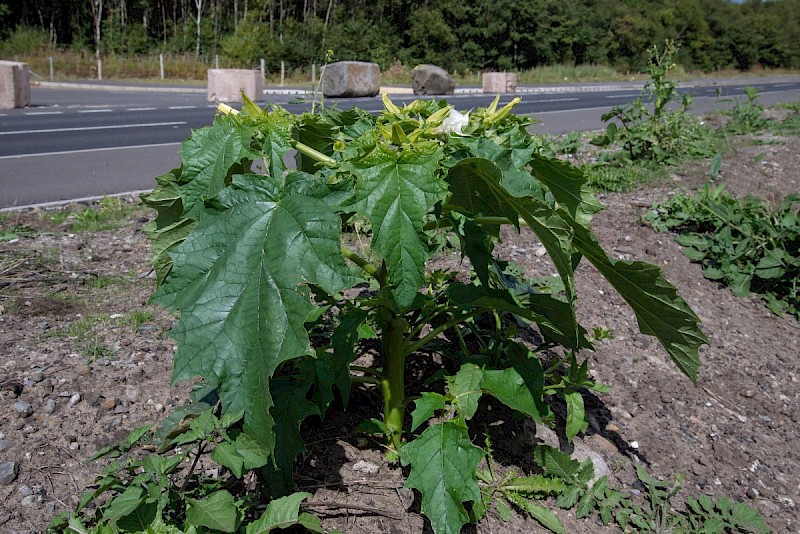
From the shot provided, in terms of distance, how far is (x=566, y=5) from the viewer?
45.1 meters

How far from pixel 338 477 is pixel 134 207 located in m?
Result: 3.48

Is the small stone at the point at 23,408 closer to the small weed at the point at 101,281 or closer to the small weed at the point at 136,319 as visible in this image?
the small weed at the point at 136,319

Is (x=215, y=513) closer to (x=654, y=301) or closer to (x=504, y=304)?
(x=504, y=304)

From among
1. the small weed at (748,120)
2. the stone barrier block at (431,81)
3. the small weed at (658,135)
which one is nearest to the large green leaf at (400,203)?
the small weed at (658,135)

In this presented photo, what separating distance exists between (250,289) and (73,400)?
1.22 meters

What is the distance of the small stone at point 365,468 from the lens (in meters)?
2.14

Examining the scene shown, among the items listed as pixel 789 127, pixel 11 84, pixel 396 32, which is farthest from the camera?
pixel 396 32

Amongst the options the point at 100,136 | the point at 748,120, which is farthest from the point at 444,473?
the point at 100,136

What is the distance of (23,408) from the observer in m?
2.24

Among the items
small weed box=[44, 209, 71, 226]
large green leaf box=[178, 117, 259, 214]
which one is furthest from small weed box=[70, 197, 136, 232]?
large green leaf box=[178, 117, 259, 214]

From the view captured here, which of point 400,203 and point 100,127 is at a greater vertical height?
point 400,203

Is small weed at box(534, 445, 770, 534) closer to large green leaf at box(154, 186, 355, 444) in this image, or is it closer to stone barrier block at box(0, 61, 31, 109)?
large green leaf at box(154, 186, 355, 444)

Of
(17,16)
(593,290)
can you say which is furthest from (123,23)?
(593,290)

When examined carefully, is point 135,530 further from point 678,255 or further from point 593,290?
point 678,255
